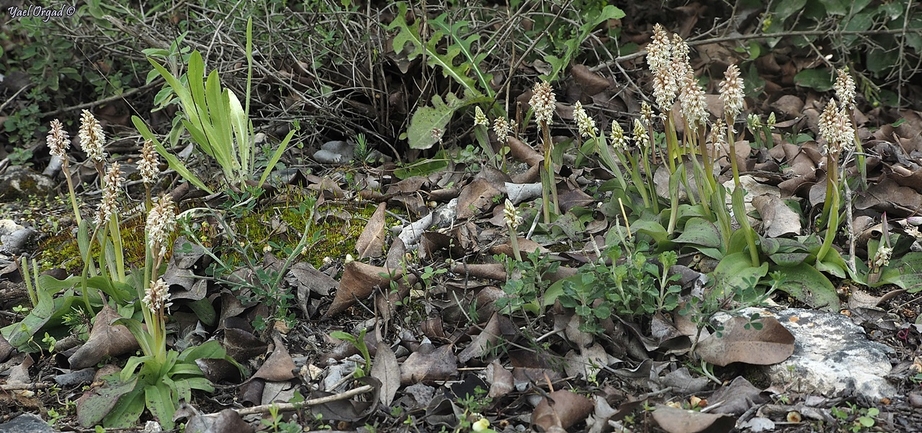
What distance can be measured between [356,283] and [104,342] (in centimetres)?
82

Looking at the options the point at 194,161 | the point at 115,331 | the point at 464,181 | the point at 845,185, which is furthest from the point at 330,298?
the point at 845,185

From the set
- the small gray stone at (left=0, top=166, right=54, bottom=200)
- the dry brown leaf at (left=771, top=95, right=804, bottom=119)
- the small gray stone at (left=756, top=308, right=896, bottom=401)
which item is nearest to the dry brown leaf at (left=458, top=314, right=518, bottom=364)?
the small gray stone at (left=756, top=308, right=896, bottom=401)

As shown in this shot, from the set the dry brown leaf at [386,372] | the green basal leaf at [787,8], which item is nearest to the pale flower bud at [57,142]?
the dry brown leaf at [386,372]

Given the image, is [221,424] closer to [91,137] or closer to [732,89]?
[91,137]

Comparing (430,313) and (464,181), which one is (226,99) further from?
(430,313)

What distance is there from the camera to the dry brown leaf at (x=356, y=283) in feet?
9.26

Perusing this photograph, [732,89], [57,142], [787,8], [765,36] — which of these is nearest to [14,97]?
[57,142]

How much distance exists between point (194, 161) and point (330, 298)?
4.89 feet

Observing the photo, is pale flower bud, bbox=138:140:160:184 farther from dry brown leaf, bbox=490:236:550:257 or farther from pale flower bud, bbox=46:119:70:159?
dry brown leaf, bbox=490:236:550:257

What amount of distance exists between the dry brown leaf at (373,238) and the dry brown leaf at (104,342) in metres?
0.88

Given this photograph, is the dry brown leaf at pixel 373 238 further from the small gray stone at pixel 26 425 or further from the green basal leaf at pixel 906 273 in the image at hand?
the green basal leaf at pixel 906 273

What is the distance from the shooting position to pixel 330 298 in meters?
2.95

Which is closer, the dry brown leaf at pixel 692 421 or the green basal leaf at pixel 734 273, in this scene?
the dry brown leaf at pixel 692 421

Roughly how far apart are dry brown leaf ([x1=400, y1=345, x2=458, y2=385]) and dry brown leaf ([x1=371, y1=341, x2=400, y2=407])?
0.14 ft
